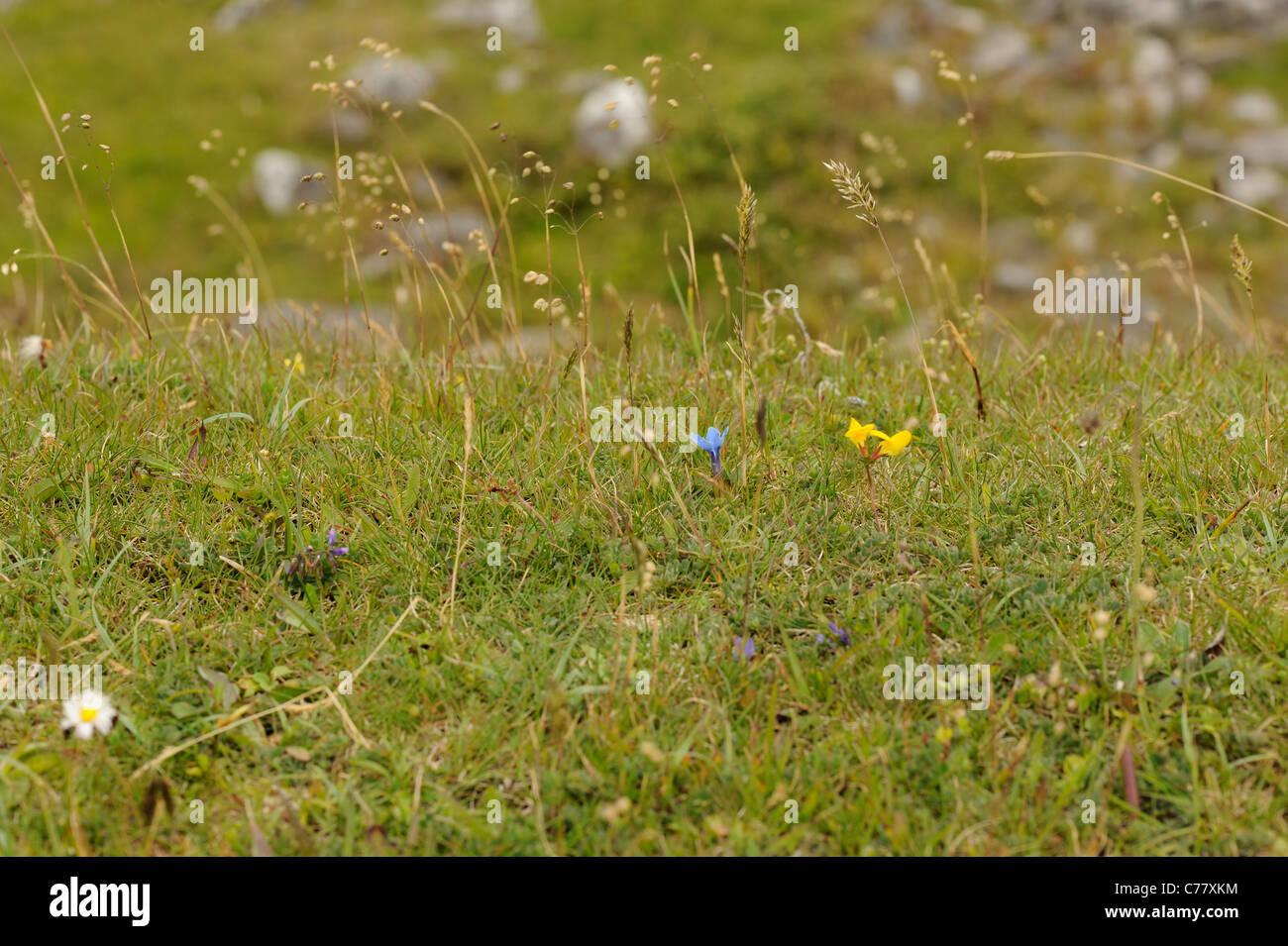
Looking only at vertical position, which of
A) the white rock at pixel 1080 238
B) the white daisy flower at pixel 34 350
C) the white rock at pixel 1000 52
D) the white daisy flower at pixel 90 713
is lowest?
the white daisy flower at pixel 90 713

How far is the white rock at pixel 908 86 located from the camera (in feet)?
40.5

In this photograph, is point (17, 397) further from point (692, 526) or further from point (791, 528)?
point (791, 528)

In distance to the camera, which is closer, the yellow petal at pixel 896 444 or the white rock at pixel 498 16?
the yellow petal at pixel 896 444

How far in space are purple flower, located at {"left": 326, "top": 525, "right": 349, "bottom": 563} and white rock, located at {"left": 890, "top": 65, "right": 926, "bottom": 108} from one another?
11.1 meters

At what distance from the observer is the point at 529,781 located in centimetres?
235

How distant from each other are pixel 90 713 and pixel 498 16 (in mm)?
14103

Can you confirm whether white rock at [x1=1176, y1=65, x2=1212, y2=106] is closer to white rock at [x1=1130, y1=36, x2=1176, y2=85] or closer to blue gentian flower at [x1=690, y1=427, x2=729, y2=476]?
white rock at [x1=1130, y1=36, x2=1176, y2=85]

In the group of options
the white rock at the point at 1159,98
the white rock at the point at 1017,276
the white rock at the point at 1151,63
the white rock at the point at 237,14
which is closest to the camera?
the white rock at the point at 1017,276

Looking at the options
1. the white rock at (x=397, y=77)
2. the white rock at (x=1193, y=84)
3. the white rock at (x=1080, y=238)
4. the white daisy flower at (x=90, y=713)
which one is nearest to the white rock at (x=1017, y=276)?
the white rock at (x=1080, y=238)

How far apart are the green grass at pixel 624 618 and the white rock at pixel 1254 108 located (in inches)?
424

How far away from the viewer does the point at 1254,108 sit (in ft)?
41.2

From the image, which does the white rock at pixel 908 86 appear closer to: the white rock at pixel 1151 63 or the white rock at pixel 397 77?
the white rock at pixel 1151 63

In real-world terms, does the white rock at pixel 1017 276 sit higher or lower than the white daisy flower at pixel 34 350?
higher
